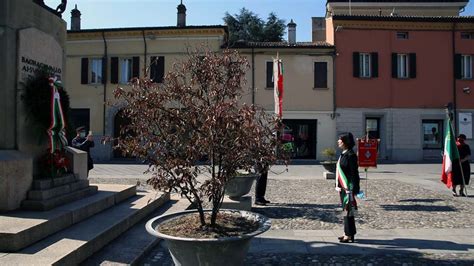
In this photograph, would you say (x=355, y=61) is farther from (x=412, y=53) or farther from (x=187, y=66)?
(x=187, y=66)

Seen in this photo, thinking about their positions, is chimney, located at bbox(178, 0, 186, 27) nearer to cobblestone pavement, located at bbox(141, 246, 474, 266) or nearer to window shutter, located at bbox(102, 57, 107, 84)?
window shutter, located at bbox(102, 57, 107, 84)

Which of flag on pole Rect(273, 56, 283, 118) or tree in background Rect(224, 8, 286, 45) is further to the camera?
tree in background Rect(224, 8, 286, 45)

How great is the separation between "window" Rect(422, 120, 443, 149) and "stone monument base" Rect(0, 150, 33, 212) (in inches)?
956

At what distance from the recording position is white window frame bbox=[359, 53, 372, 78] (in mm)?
25609

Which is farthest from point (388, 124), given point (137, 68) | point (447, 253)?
point (447, 253)

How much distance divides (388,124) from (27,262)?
24.0m

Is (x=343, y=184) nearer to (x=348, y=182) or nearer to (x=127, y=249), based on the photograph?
(x=348, y=182)

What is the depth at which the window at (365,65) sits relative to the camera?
2548cm

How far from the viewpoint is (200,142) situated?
4.23 metres

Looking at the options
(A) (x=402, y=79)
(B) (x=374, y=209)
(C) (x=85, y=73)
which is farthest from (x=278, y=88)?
(C) (x=85, y=73)

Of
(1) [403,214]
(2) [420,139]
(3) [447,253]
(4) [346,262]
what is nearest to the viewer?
(4) [346,262]

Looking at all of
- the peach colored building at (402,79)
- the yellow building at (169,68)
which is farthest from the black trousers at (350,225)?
the peach colored building at (402,79)

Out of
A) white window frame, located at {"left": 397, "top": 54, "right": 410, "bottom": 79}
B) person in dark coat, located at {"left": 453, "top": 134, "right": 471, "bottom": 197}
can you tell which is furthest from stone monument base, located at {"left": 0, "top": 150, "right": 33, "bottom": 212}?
white window frame, located at {"left": 397, "top": 54, "right": 410, "bottom": 79}

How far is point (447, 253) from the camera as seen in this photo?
5.72 meters
